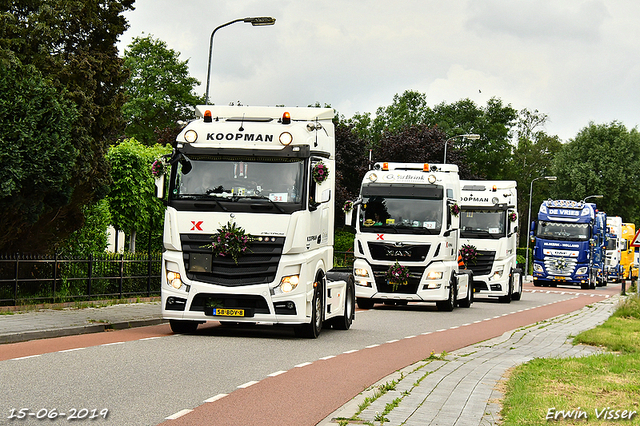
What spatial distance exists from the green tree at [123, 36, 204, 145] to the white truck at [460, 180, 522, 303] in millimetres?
35876

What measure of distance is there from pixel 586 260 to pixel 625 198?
42759mm

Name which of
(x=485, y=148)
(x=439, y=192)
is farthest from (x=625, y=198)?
(x=439, y=192)

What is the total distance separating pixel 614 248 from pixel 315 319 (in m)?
51.5

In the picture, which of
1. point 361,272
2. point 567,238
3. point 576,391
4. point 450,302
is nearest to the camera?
point 576,391

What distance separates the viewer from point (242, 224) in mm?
14297

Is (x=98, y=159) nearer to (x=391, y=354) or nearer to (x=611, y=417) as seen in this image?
(x=391, y=354)

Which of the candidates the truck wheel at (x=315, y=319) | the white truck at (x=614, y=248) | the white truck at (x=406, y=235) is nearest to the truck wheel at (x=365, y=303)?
the white truck at (x=406, y=235)

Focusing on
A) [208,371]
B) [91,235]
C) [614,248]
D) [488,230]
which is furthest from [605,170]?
[208,371]

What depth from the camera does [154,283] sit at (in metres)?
24.0

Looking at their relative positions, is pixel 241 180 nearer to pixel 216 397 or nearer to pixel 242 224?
pixel 242 224

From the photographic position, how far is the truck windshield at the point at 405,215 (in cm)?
2309

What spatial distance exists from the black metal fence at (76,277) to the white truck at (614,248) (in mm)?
44784

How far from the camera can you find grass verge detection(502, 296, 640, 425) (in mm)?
7590

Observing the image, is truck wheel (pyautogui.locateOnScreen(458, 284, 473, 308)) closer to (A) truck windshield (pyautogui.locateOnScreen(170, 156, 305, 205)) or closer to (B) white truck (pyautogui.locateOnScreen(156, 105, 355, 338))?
(B) white truck (pyautogui.locateOnScreen(156, 105, 355, 338))
